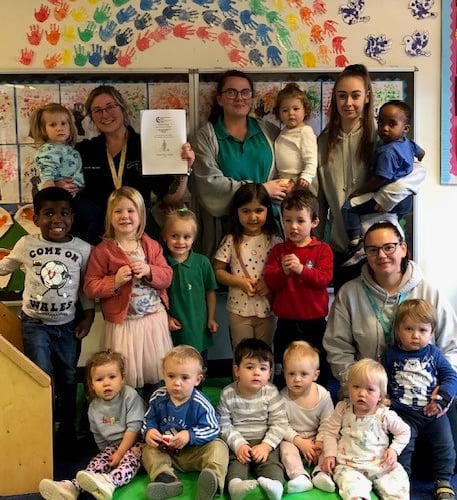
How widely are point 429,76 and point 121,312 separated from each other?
214 centimetres

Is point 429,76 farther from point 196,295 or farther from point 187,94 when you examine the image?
point 196,295

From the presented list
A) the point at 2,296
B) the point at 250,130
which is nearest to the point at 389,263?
the point at 250,130

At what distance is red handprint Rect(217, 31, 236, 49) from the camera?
124 inches

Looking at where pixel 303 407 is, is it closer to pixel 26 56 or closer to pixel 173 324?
pixel 173 324

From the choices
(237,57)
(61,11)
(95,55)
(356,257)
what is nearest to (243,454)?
(356,257)

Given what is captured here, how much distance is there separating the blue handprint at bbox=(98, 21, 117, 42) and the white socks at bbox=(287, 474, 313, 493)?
2324 millimetres

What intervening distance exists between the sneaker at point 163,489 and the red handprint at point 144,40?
2147mm

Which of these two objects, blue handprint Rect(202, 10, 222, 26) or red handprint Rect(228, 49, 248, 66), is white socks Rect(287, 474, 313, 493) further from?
blue handprint Rect(202, 10, 222, 26)

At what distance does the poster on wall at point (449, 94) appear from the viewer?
128 inches

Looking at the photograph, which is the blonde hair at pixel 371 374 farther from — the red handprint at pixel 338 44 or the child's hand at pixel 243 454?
the red handprint at pixel 338 44

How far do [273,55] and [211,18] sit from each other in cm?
38

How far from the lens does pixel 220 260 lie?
2723 millimetres

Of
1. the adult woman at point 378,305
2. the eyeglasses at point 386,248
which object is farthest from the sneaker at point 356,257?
the eyeglasses at point 386,248

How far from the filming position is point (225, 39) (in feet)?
10.3
